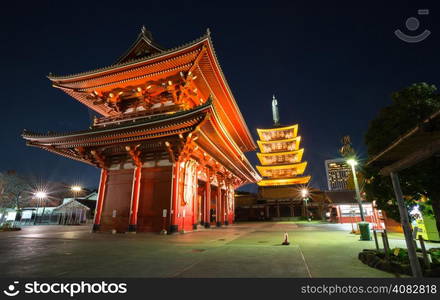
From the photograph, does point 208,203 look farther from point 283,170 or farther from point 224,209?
point 283,170

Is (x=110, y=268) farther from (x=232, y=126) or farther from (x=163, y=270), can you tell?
(x=232, y=126)

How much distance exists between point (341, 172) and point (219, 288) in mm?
121091

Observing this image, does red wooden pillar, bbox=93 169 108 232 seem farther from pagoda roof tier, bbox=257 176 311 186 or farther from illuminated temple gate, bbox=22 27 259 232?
pagoda roof tier, bbox=257 176 311 186

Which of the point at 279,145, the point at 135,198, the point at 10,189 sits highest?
the point at 279,145

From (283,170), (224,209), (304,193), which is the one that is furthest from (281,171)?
(224,209)

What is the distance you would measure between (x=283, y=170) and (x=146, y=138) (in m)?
33.8

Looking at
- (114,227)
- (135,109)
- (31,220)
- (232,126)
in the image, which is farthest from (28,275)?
(31,220)

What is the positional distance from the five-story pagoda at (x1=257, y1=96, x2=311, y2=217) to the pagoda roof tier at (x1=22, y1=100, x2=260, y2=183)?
2641 cm

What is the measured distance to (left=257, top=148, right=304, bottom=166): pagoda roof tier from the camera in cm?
4138

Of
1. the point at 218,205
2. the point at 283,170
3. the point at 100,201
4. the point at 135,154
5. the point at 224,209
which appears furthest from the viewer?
the point at 283,170

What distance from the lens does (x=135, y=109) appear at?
56.1 ft

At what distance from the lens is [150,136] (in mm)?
12938

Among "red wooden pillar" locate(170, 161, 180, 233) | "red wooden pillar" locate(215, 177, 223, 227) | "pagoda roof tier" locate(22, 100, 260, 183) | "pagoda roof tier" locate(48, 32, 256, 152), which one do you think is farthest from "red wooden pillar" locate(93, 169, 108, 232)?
"red wooden pillar" locate(215, 177, 223, 227)

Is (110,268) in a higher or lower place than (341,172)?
lower
